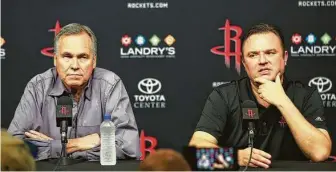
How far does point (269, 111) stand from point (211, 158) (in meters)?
1.07

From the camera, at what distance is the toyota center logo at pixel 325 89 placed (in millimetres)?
4094

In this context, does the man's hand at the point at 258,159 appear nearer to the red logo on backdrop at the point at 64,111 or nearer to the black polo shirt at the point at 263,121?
the black polo shirt at the point at 263,121

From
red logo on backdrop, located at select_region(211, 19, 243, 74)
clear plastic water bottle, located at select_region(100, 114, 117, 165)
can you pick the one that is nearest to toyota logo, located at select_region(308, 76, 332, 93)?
red logo on backdrop, located at select_region(211, 19, 243, 74)

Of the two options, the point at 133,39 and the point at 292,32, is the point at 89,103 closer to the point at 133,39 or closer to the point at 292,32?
the point at 133,39

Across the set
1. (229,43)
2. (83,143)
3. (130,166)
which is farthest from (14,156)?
(229,43)

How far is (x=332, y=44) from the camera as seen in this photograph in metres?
4.08

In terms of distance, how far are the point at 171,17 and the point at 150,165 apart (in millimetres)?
2518

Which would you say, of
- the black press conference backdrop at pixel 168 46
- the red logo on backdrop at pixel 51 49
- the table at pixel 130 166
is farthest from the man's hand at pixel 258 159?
the red logo on backdrop at pixel 51 49

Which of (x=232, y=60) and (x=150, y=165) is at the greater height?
(x=232, y=60)

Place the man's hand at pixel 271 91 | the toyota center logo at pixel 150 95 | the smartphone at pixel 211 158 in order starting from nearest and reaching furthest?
1. the smartphone at pixel 211 158
2. the man's hand at pixel 271 91
3. the toyota center logo at pixel 150 95

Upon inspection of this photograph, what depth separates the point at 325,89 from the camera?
4105 millimetres

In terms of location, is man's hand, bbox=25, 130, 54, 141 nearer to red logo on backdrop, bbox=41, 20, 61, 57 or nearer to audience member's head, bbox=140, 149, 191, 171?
red logo on backdrop, bbox=41, 20, 61, 57

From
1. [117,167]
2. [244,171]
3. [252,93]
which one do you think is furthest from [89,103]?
[244,171]

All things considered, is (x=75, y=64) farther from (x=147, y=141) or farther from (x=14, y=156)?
(x=14, y=156)
